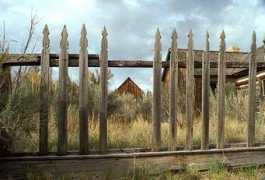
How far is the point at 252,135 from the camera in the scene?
654 cm

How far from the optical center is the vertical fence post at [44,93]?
5.43 m

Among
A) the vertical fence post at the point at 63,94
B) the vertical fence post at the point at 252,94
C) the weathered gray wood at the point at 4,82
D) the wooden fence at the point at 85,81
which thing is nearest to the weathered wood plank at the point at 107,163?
the wooden fence at the point at 85,81

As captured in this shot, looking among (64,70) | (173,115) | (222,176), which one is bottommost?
(222,176)

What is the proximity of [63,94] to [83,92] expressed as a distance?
0.28m

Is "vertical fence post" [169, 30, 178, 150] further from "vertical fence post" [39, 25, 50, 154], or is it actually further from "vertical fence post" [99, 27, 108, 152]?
"vertical fence post" [39, 25, 50, 154]

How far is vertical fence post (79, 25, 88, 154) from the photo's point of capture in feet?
18.3

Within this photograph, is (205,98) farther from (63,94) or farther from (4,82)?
(4,82)

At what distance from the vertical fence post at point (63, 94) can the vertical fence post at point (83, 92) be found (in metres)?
0.21

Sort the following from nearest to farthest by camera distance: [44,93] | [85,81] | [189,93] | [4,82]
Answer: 1. [4,82]
2. [44,93]
3. [85,81]
4. [189,93]

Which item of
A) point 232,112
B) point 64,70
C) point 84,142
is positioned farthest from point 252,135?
point 232,112

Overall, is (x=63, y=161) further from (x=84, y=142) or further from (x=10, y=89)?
(x=10, y=89)

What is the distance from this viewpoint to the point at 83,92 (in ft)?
18.4

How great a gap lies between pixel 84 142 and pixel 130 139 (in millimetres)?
1538

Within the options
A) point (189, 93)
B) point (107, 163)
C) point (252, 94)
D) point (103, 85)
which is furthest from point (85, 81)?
point (252, 94)
